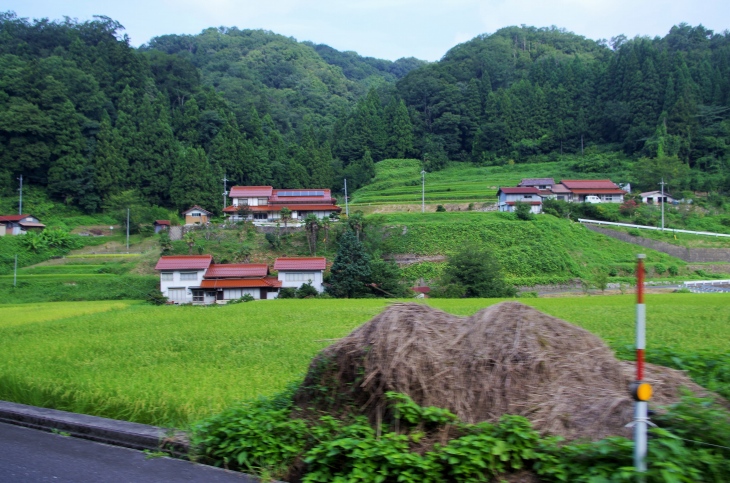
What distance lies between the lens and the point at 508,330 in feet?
12.7

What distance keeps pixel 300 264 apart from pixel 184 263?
6358 mm

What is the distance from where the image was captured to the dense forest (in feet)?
153

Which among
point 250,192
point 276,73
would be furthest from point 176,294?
point 276,73

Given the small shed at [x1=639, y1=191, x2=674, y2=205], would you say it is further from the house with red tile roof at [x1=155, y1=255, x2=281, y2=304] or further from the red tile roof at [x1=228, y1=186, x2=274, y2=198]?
the house with red tile roof at [x1=155, y1=255, x2=281, y2=304]

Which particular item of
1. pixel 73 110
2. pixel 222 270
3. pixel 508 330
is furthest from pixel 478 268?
pixel 73 110

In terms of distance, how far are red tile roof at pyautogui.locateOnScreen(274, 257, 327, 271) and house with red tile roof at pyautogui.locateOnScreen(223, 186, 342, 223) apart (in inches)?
458

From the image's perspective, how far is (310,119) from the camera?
237ft

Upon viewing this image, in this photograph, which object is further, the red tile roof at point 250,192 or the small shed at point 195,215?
the red tile roof at point 250,192

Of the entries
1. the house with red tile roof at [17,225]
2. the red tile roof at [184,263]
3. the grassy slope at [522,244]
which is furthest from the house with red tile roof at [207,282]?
the house with red tile roof at [17,225]

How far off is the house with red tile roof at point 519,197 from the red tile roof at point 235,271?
68.4 feet

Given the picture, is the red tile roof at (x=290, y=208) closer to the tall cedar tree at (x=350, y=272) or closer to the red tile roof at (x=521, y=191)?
the red tile roof at (x=521, y=191)


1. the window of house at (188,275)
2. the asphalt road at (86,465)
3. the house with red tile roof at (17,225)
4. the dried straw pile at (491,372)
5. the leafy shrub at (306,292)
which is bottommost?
the leafy shrub at (306,292)

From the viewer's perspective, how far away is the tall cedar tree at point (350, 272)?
90.9ft

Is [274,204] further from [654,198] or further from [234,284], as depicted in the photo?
[654,198]
